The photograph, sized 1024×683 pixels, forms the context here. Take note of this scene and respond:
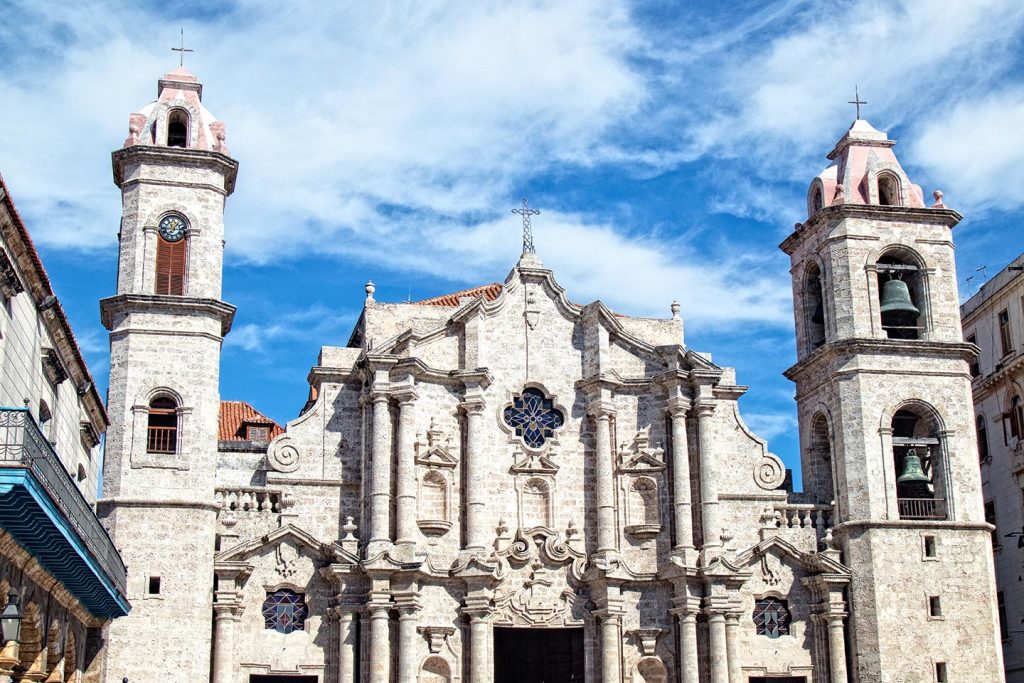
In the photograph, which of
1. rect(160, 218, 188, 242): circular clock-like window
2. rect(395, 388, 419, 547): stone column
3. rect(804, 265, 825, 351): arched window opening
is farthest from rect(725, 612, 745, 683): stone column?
rect(160, 218, 188, 242): circular clock-like window

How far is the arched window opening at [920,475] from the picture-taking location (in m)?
33.4

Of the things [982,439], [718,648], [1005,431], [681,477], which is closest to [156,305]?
[681,477]

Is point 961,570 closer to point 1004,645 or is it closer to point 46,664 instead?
point 1004,645

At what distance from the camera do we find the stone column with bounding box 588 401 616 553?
32781 mm

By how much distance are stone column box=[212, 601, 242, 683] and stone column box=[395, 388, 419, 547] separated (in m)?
3.77

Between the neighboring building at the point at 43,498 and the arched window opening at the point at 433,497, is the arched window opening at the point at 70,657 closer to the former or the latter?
the neighboring building at the point at 43,498

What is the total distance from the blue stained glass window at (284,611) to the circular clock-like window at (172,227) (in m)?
8.05

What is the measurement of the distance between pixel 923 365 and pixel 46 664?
809 inches

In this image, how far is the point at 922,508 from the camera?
33594 mm

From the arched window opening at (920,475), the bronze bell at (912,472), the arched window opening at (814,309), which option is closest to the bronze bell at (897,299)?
the arched window opening at (814,309)

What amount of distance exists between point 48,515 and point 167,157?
51.2ft

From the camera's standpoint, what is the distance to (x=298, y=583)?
1228 inches

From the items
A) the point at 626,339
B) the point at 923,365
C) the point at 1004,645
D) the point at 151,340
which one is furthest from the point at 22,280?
the point at 1004,645

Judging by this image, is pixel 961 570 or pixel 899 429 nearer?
pixel 961 570
